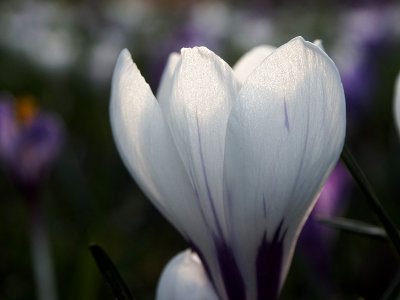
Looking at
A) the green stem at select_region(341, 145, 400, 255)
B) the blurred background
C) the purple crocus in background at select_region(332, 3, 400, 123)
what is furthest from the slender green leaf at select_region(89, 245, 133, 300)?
the purple crocus in background at select_region(332, 3, 400, 123)

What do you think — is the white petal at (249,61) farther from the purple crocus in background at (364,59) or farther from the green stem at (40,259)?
the purple crocus in background at (364,59)

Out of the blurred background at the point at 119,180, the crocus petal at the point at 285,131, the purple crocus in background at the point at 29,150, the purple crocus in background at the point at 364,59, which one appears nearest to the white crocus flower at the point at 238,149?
the crocus petal at the point at 285,131

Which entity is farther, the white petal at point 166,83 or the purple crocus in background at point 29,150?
the purple crocus in background at point 29,150

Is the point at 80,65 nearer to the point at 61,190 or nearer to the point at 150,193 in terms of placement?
the point at 61,190

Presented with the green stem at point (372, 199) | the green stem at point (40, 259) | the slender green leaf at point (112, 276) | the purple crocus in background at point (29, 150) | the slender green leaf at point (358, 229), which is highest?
the green stem at point (372, 199)

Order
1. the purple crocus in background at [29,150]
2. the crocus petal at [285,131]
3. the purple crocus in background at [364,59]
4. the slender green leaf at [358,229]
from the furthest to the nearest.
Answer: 1. the purple crocus in background at [364,59]
2. the purple crocus in background at [29,150]
3. the slender green leaf at [358,229]
4. the crocus petal at [285,131]

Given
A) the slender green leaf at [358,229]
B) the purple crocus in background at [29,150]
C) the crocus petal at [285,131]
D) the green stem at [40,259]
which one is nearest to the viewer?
the crocus petal at [285,131]

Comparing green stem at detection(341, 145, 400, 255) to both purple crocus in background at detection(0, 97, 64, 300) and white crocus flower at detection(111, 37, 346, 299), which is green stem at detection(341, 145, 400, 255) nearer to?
white crocus flower at detection(111, 37, 346, 299)
